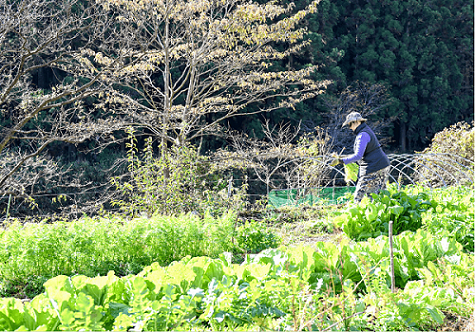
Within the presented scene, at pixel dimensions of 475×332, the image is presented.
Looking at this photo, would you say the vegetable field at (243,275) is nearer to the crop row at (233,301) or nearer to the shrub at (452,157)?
the crop row at (233,301)

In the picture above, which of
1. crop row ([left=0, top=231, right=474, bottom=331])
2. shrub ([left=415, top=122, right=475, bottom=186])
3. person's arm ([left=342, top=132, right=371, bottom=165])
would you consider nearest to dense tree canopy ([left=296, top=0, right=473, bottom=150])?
shrub ([left=415, top=122, right=475, bottom=186])

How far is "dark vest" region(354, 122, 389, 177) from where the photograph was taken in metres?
5.25

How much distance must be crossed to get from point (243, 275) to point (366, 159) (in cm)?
328

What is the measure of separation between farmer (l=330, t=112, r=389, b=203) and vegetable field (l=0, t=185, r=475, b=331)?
401mm

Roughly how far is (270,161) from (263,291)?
15.8 meters

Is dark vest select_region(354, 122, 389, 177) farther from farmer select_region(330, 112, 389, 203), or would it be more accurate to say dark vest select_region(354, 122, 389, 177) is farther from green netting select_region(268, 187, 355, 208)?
green netting select_region(268, 187, 355, 208)

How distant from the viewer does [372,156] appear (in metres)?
5.28

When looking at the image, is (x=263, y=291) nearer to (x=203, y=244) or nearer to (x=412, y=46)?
(x=203, y=244)

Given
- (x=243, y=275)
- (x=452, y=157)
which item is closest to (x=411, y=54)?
(x=452, y=157)

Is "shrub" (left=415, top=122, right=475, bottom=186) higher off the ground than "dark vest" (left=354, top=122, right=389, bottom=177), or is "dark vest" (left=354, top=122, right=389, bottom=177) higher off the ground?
"dark vest" (left=354, top=122, right=389, bottom=177)

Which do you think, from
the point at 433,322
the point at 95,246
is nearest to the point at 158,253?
the point at 95,246

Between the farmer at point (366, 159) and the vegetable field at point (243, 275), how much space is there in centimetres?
40

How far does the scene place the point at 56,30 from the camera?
7270 millimetres

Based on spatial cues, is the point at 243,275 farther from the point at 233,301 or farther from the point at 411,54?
the point at 411,54
